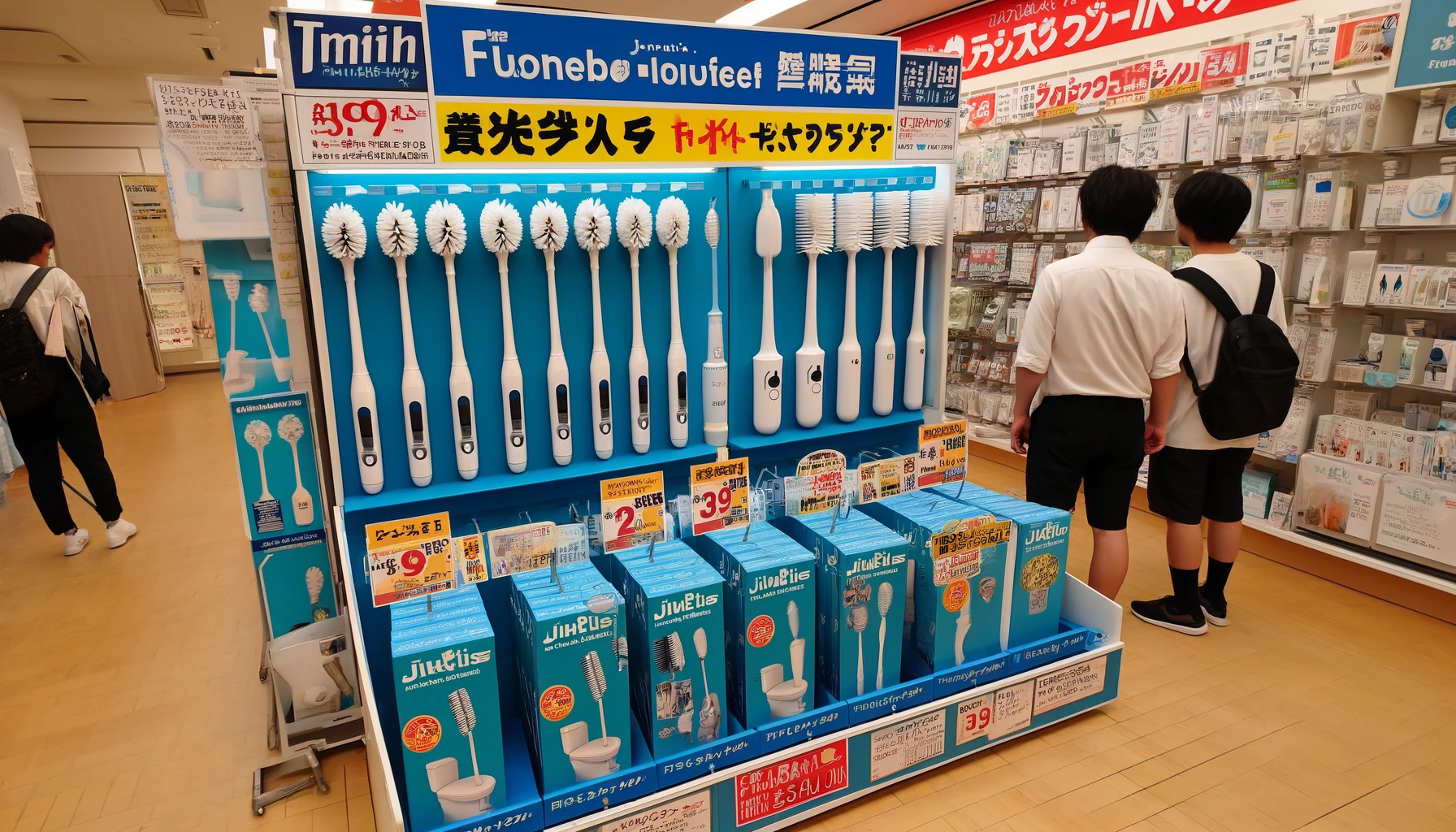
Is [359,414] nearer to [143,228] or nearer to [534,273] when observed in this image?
[534,273]

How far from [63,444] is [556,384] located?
3269 mm

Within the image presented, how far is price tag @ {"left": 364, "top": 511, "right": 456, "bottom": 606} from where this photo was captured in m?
1.62

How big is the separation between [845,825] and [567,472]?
107cm

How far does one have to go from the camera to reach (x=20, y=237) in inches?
141

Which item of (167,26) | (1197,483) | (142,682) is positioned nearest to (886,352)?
(1197,483)

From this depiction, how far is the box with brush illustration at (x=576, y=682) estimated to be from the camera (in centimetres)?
153

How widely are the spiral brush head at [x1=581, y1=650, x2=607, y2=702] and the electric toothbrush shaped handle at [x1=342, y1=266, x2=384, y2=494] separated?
28.0 inches

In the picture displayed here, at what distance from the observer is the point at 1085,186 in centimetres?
231

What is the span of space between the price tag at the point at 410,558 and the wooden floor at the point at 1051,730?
762mm

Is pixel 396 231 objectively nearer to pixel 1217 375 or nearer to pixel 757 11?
pixel 1217 375

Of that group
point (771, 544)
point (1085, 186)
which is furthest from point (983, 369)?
point (771, 544)

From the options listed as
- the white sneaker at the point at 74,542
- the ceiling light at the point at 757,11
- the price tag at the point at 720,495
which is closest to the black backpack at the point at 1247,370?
the price tag at the point at 720,495

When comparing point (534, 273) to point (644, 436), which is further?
point (644, 436)

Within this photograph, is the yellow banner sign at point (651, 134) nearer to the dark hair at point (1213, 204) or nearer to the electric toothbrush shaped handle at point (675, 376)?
the electric toothbrush shaped handle at point (675, 376)
